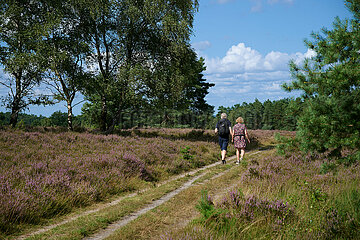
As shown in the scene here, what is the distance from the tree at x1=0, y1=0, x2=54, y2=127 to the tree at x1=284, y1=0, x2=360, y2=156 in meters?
16.4

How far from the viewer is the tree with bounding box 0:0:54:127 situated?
50.4 feet

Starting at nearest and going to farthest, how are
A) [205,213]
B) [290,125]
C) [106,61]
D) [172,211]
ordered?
[205,213] < [172,211] < [106,61] < [290,125]

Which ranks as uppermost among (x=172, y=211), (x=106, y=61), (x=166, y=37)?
(x=166, y=37)

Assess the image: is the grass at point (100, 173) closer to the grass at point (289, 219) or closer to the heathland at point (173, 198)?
the heathland at point (173, 198)

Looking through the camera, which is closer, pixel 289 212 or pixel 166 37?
pixel 289 212

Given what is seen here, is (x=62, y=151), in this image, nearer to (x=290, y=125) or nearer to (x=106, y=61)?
(x=106, y=61)

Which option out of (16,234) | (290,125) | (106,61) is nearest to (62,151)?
(16,234)

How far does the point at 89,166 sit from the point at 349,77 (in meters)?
8.62

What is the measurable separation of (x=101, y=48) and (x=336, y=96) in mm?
18834

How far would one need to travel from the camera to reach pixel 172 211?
587cm

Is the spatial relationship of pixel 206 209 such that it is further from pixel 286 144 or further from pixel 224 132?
pixel 224 132

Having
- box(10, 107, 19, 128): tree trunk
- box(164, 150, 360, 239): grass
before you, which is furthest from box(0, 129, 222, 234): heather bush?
box(10, 107, 19, 128): tree trunk

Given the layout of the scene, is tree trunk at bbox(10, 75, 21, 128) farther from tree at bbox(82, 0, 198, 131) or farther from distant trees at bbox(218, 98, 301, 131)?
distant trees at bbox(218, 98, 301, 131)

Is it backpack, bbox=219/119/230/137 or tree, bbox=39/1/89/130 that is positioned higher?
tree, bbox=39/1/89/130
